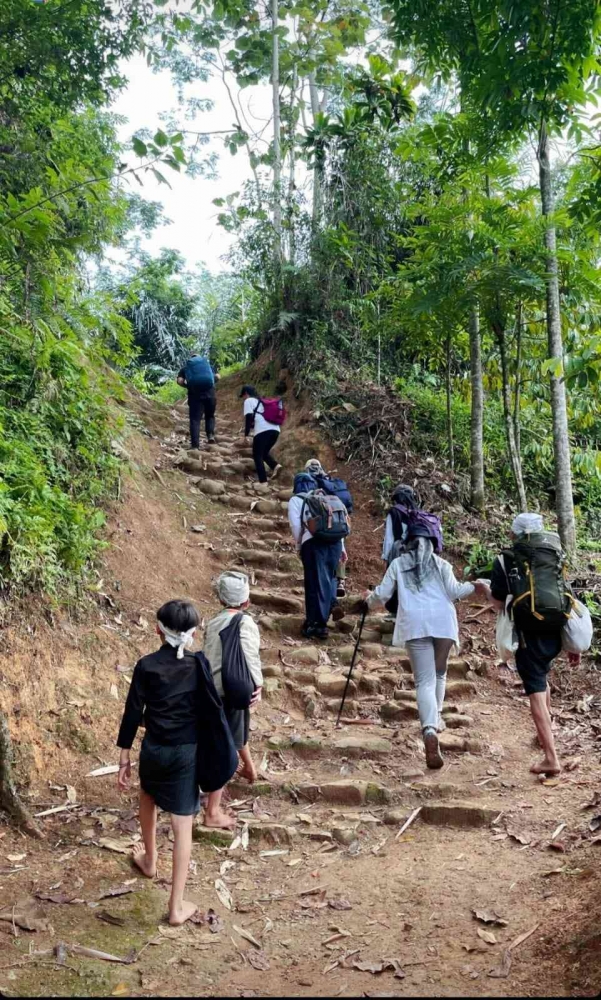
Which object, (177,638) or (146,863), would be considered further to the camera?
(146,863)

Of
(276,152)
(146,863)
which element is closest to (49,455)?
(146,863)

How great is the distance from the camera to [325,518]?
24.4 feet

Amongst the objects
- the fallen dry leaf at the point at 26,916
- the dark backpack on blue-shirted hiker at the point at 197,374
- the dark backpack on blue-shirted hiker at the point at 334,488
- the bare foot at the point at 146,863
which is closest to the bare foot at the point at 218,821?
the bare foot at the point at 146,863

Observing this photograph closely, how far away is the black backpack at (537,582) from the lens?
16.4ft

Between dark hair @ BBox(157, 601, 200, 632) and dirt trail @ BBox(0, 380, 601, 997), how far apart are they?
4.76 feet

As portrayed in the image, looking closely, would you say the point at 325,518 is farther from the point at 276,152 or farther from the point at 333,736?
the point at 276,152

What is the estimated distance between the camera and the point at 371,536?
979 centimetres

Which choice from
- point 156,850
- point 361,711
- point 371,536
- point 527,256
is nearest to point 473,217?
point 527,256

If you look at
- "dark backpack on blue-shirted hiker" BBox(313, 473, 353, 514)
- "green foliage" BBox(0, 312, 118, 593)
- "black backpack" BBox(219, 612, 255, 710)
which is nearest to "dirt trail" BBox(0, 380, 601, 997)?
"black backpack" BBox(219, 612, 255, 710)

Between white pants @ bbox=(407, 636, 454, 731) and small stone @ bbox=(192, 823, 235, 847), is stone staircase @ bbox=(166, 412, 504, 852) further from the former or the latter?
white pants @ bbox=(407, 636, 454, 731)

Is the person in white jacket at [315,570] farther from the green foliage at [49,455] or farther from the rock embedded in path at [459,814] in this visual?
the rock embedded in path at [459,814]

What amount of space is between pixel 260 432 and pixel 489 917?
854 cm

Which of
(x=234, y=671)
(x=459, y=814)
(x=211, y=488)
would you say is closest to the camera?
(x=234, y=671)

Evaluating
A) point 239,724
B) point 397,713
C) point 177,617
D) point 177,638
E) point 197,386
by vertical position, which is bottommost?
point 397,713
